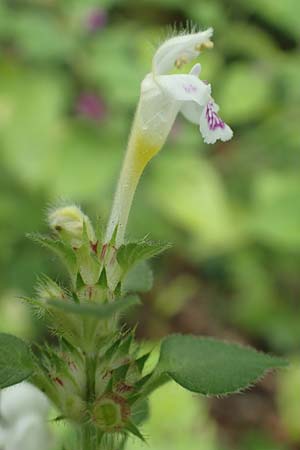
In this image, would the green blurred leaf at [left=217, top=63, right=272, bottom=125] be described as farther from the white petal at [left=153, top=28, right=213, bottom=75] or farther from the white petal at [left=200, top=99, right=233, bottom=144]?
the white petal at [left=200, top=99, right=233, bottom=144]

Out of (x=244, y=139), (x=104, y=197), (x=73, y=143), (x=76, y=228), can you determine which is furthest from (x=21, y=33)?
(x=76, y=228)

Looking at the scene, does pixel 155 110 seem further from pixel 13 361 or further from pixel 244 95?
pixel 244 95

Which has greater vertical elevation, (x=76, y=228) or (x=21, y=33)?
(x=21, y=33)

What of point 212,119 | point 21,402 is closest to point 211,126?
point 212,119

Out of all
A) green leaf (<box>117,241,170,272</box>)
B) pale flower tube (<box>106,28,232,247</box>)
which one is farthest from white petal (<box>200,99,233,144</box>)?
green leaf (<box>117,241,170,272</box>)

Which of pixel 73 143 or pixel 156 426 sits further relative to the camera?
pixel 73 143

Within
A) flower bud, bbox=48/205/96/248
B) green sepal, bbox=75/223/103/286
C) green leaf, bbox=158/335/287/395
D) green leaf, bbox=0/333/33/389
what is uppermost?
flower bud, bbox=48/205/96/248

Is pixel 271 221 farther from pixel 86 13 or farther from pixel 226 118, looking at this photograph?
pixel 86 13
